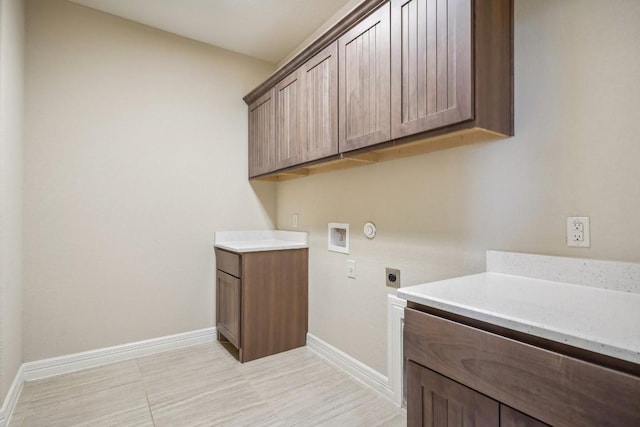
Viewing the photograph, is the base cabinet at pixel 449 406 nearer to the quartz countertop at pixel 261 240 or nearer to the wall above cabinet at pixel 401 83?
the wall above cabinet at pixel 401 83

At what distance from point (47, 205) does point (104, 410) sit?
141 centimetres

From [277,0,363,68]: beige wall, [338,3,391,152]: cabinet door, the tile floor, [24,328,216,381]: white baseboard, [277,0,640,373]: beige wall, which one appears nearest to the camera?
[277,0,640,373]: beige wall

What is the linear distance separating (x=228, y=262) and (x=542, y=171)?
2195mm

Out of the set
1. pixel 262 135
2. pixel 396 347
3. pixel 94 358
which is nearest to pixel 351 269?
pixel 396 347

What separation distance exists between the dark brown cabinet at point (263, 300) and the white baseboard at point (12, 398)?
4.16 feet

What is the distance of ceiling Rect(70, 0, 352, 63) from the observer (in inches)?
88.9

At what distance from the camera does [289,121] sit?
2346 millimetres

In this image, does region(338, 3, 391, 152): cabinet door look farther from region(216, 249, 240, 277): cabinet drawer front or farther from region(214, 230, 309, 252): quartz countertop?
region(216, 249, 240, 277): cabinet drawer front

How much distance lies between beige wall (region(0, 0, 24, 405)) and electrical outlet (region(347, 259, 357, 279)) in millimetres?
1963

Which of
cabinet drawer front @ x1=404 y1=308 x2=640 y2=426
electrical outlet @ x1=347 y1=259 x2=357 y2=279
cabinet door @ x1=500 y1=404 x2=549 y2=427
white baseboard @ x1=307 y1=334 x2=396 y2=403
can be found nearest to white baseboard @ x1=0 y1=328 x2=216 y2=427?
white baseboard @ x1=307 y1=334 x2=396 y2=403

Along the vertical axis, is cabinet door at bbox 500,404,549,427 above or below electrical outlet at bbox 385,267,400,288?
below

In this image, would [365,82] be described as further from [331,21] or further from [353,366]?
[353,366]

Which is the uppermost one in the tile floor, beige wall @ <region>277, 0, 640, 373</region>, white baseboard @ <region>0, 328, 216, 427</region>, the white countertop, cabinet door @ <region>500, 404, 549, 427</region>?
beige wall @ <region>277, 0, 640, 373</region>

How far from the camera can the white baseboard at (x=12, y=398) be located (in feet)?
5.40
